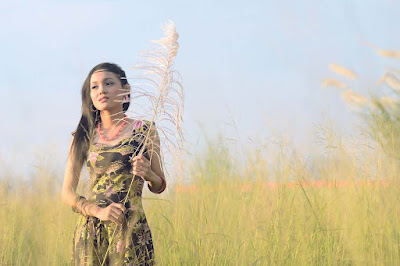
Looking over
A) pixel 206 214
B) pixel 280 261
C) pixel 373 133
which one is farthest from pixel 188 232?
pixel 373 133

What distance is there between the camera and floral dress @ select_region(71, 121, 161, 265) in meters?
1.91

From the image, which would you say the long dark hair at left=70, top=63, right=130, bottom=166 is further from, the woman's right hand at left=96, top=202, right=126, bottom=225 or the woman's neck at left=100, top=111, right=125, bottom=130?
the woman's right hand at left=96, top=202, right=126, bottom=225

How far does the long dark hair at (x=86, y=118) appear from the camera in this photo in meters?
2.15

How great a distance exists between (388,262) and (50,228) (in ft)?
6.37

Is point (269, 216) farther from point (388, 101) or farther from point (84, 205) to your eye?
point (388, 101)

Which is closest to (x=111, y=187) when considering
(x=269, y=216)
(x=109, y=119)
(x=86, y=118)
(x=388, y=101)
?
(x=109, y=119)

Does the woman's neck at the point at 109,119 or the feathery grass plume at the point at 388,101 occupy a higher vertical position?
the feathery grass plume at the point at 388,101

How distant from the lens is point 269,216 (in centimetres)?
252

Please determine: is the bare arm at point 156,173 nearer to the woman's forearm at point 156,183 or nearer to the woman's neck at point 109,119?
the woman's forearm at point 156,183

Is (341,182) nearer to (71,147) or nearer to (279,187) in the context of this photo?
(279,187)

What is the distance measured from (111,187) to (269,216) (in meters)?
0.93

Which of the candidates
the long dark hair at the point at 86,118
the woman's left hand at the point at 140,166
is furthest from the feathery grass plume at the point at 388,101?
the woman's left hand at the point at 140,166

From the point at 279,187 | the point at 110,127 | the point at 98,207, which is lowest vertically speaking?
the point at 98,207

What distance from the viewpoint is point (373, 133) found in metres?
3.09
